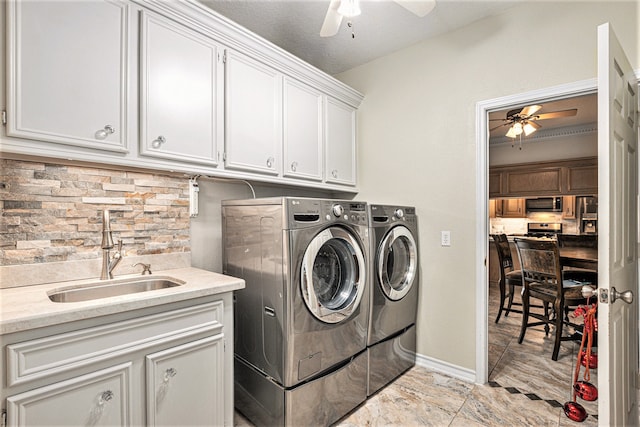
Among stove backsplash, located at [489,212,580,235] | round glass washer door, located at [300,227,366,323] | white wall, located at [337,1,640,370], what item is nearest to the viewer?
round glass washer door, located at [300,227,366,323]

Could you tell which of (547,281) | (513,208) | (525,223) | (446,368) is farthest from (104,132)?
(525,223)

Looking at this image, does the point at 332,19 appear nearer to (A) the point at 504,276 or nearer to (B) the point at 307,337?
(B) the point at 307,337

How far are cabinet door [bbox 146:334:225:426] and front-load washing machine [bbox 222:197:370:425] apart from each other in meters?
0.30

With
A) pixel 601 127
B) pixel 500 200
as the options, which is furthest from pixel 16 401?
pixel 500 200

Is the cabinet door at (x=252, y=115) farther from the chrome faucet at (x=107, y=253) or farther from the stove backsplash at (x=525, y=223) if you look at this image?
the stove backsplash at (x=525, y=223)

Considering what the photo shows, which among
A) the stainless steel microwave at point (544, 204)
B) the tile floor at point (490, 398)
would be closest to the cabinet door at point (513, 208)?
the stainless steel microwave at point (544, 204)

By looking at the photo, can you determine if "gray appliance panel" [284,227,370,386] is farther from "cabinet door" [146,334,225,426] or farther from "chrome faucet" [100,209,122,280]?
"chrome faucet" [100,209,122,280]

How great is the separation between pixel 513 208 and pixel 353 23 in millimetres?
5053

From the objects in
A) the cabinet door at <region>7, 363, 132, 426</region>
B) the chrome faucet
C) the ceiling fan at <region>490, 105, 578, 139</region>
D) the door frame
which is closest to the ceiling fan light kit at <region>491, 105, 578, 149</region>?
the ceiling fan at <region>490, 105, 578, 139</region>

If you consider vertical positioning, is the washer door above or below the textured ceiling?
below

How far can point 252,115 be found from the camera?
2.16 metres

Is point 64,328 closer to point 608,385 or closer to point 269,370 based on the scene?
point 269,370

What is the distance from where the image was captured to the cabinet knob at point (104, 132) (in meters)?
1.50

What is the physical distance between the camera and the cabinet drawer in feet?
3.65
